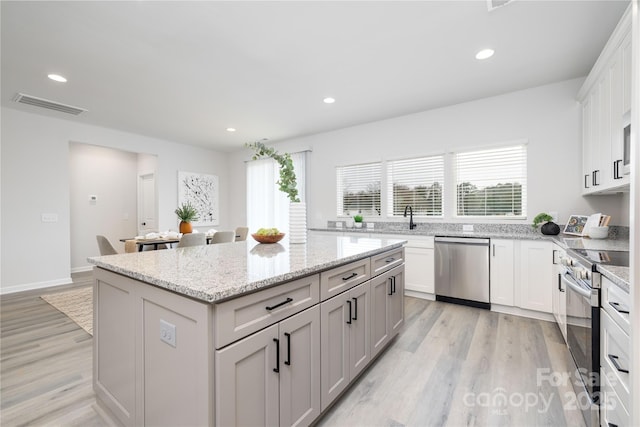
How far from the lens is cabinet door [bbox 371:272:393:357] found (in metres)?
2.08

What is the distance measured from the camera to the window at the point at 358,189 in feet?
15.8

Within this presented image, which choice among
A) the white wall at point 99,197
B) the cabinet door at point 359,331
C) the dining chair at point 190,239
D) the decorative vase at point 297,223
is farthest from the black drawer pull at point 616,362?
the white wall at point 99,197

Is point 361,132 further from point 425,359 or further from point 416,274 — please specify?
point 425,359

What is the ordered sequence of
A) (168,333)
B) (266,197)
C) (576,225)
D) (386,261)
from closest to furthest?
(168,333) → (386,261) → (576,225) → (266,197)

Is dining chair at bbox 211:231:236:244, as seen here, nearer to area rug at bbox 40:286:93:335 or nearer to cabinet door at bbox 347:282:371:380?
area rug at bbox 40:286:93:335

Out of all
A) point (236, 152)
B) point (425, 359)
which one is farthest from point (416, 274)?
point (236, 152)

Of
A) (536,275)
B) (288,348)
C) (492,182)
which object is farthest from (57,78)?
(536,275)

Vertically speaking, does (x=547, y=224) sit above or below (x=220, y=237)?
above

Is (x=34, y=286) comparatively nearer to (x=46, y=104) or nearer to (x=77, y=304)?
(x=77, y=304)

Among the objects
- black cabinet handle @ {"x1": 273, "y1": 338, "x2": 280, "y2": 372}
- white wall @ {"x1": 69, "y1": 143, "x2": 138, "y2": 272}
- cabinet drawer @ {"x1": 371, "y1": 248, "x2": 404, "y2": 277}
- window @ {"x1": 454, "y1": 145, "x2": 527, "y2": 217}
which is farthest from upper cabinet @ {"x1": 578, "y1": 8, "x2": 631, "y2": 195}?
white wall @ {"x1": 69, "y1": 143, "x2": 138, "y2": 272}

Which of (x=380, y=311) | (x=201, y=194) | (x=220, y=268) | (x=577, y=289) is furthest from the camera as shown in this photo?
→ (x=201, y=194)

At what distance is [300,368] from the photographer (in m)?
1.38

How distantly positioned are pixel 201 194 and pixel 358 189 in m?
3.80

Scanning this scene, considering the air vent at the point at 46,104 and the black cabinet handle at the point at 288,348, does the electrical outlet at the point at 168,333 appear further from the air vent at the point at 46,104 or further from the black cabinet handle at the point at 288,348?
the air vent at the point at 46,104
